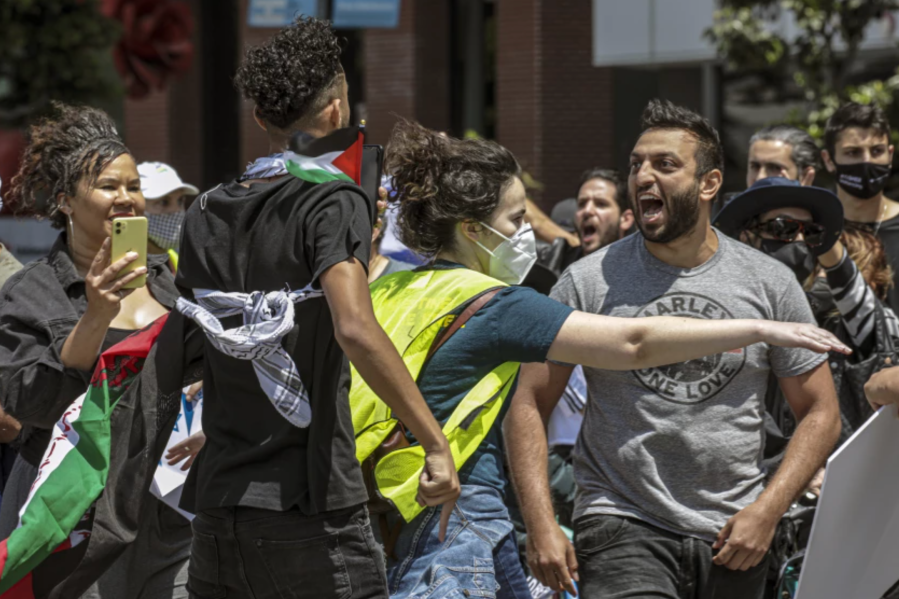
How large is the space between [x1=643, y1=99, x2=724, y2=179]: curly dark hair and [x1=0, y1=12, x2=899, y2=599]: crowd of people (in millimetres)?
11

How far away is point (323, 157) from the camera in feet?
10.5

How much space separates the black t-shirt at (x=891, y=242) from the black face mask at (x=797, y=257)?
82 centimetres

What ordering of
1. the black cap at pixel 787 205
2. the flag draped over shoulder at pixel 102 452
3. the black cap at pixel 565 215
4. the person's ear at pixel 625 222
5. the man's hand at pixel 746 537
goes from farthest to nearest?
1. the black cap at pixel 565 215
2. the person's ear at pixel 625 222
3. the black cap at pixel 787 205
4. the man's hand at pixel 746 537
5. the flag draped over shoulder at pixel 102 452

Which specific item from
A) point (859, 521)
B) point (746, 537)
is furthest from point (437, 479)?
point (859, 521)

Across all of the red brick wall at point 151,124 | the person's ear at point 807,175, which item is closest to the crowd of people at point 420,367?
the person's ear at point 807,175

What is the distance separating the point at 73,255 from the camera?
4363 mm

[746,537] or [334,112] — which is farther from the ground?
[334,112]

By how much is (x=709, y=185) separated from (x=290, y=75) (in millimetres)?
1615

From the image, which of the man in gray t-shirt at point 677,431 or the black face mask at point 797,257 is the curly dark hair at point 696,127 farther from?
the black face mask at point 797,257

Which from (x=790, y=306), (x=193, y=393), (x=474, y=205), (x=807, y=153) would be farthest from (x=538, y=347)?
(x=807, y=153)

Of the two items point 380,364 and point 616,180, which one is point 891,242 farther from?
point 380,364

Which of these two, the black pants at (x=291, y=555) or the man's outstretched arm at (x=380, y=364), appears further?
the black pants at (x=291, y=555)

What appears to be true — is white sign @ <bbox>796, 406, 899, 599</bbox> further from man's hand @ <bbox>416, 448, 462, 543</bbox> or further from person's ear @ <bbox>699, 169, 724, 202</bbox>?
man's hand @ <bbox>416, 448, 462, 543</bbox>

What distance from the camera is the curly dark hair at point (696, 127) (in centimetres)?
421
